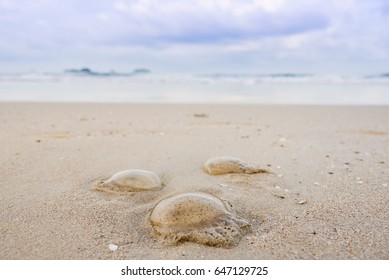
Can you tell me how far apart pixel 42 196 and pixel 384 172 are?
2760mm

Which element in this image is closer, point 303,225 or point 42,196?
point 303,225

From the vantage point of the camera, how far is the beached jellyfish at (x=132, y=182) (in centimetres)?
238

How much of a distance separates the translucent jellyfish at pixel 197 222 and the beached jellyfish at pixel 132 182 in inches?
17.3

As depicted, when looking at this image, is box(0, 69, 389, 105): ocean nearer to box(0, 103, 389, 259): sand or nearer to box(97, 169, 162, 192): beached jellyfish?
box(0, 103, 389, 259): sand

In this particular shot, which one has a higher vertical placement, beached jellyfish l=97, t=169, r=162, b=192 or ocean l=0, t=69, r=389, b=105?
ocean l=0, t=69, r=389, b=105

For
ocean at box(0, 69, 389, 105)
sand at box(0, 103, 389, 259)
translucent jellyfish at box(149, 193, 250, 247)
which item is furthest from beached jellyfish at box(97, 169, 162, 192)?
ocean at box(0, 69, 389, 105)

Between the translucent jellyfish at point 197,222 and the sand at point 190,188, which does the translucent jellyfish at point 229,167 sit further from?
the translucent jellyfish at point 197,222

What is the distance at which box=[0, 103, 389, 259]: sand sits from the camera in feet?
5.57

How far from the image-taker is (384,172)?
A: 286 centimetres

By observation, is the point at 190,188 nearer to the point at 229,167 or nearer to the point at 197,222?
the point at 229,167

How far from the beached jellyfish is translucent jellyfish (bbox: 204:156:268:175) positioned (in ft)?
1.63

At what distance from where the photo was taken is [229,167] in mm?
2750
